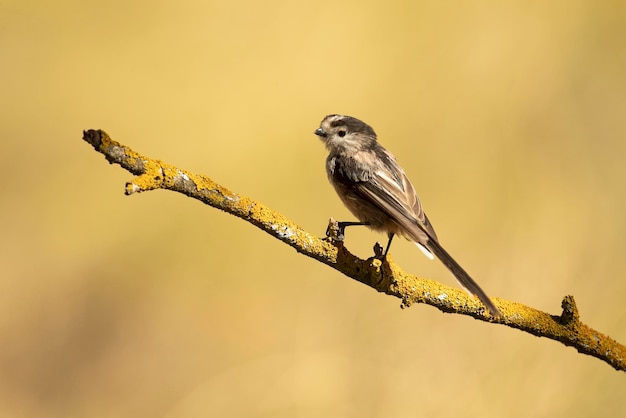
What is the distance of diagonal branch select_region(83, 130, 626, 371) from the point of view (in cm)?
147

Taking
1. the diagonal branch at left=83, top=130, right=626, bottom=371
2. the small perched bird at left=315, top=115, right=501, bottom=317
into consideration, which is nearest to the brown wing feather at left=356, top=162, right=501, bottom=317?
the small perched bird at left=315, top=115, right=501, bottom=317

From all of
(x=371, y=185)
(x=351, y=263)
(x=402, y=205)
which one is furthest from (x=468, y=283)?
(x=371, y=185)

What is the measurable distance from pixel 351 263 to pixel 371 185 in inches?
23.9

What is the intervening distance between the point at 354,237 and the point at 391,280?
1975 millimetres

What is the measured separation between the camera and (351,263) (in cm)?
196

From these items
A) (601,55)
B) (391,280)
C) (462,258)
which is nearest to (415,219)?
(391,280)

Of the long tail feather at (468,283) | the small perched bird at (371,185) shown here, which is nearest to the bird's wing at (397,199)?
the small perched bird at (371,185)

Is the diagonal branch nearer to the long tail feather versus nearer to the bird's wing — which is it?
the long tail feather

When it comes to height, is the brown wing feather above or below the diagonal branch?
above

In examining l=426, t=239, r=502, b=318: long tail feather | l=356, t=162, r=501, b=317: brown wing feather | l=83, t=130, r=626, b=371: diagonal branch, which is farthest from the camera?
l=356, t=162, r=501, b=317: brown wing feather

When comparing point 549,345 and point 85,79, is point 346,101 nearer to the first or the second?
point 85,79

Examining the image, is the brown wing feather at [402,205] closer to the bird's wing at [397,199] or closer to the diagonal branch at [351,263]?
the bird's wing at [397,199]

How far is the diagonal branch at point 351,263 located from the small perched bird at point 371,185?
0.69 feet

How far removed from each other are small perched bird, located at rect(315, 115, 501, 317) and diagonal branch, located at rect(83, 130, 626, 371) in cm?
21
